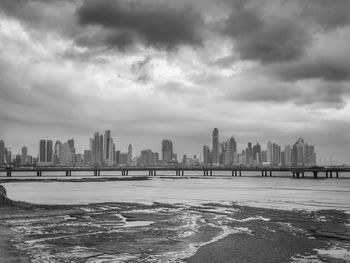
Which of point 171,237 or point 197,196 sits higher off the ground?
point 171,237

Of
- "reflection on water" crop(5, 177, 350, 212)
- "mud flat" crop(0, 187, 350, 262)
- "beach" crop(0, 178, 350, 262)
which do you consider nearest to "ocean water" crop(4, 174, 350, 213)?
"reflection on water" crop(5, 177, 350, 212)

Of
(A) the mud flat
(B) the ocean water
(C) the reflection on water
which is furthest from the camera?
(C) the reflection on water

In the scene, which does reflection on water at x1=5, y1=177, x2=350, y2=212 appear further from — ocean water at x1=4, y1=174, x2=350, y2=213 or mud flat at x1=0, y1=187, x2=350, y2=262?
mud flat at x1=0, y1=187, x2=350, y2=262

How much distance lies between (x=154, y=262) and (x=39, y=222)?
51.1 feet

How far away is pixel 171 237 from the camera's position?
23266mm

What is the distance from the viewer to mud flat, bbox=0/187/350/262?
18.2m

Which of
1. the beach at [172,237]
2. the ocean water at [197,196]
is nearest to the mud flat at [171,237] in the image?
the beach at [172,237]

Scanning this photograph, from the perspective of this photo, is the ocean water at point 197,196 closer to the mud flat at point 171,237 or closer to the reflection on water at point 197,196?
the reflection on water at point 197,196

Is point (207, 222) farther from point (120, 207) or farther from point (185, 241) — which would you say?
point (120, 207)

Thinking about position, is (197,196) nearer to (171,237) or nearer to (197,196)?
(197,196)

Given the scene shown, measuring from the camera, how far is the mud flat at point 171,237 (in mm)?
18156

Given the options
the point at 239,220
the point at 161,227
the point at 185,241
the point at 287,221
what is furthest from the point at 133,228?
the point at 287,221

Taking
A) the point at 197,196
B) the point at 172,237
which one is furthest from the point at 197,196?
the point at 172,237

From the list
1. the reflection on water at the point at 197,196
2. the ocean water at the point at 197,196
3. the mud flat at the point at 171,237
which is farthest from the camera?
the reflection on water at the point at 197,196
